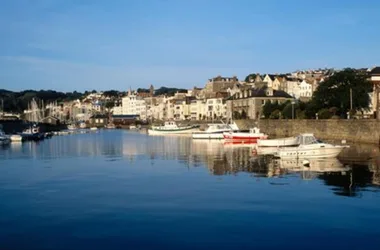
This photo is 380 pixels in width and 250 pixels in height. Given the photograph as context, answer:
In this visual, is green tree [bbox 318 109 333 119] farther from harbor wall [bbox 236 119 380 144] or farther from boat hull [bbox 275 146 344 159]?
boat hull [bbox 275 146 344 159]

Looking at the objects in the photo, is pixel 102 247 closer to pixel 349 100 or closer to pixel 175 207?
pixel 175 207

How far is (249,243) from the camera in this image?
13531 millimetres

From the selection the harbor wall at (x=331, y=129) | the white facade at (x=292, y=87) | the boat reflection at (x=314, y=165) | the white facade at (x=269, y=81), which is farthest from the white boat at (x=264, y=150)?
the white facade at (x=269, y=81)

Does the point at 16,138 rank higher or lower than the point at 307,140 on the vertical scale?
lower

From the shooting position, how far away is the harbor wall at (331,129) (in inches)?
2045

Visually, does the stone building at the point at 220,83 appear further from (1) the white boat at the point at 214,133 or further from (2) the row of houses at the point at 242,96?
(1) the white boat at the point at 214,133

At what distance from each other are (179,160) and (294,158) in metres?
8.29

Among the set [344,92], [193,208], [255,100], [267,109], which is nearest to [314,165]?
[193,208]

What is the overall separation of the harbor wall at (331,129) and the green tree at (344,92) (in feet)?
22.3

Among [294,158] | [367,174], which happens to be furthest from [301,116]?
[367,174]

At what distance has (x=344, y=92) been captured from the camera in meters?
72.8

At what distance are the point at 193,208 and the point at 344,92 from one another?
59129 mm

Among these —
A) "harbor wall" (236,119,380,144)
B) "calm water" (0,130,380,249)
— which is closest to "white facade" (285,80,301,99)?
"harbor wall" (236,119,380,144)

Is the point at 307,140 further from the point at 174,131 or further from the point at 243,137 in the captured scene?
the point at 174,131
